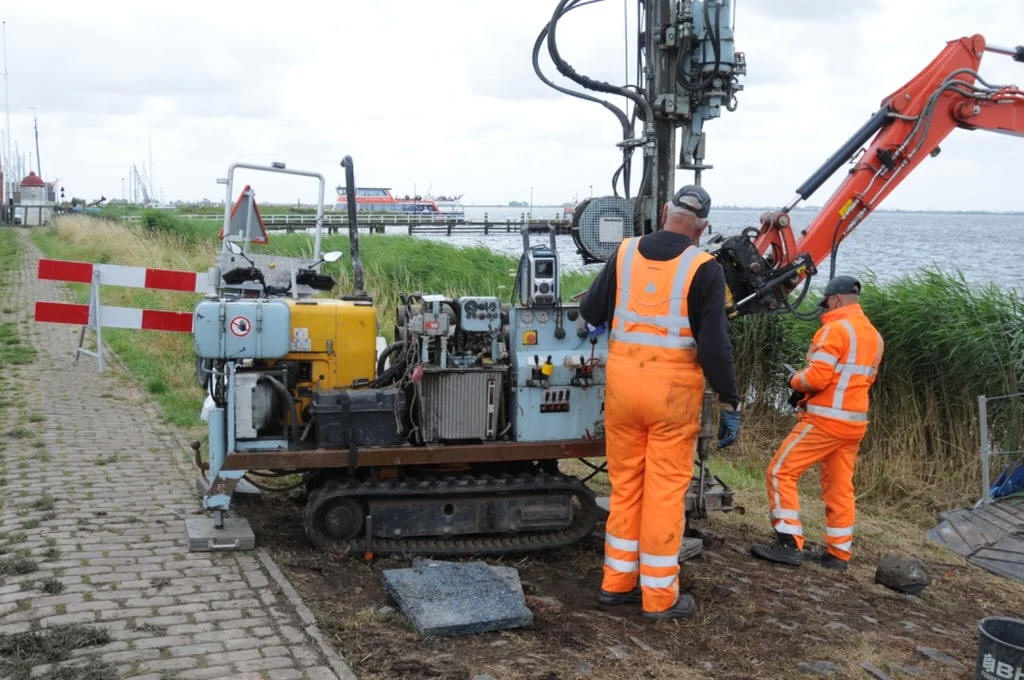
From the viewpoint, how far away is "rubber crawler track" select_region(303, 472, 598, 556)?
6414mm

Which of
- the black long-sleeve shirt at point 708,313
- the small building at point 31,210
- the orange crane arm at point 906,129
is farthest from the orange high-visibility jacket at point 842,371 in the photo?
the small building at point 31,210

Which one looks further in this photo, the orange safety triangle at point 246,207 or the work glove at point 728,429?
the orange safety triangle at point 246,207

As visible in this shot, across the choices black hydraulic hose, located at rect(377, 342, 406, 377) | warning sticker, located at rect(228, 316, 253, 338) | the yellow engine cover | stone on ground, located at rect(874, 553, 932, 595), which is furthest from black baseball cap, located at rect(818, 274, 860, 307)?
warning sticker, located at rect(228, 316, 253, 338)

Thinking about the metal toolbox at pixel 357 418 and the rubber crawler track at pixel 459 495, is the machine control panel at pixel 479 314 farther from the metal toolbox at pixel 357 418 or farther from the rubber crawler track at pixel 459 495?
the rubber crawler track at pixel 459 495

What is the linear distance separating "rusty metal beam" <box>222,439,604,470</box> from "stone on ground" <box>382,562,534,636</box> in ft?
2.45

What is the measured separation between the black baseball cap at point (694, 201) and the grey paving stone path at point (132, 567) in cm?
280

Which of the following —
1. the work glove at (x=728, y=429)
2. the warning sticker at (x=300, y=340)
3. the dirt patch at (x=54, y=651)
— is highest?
the warning sticker at (x=300, y=340)

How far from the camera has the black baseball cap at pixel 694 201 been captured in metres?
5.68

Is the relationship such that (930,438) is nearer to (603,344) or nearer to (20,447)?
(603,344)

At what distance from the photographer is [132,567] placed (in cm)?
597

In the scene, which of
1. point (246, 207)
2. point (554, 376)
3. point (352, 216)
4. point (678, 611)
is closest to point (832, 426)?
point (554, 376)

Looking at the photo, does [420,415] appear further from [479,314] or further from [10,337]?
[10,337]

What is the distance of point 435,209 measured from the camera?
95688mm

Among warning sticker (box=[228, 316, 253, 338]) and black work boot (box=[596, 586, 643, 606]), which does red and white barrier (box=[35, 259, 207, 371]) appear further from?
black work boot (box=[596, 586, 643, 606])
